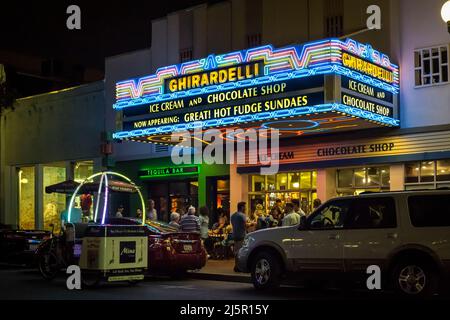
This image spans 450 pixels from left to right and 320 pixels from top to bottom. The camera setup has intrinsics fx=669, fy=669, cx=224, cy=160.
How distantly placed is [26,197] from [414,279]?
24995mm

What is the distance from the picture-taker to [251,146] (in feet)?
76.1

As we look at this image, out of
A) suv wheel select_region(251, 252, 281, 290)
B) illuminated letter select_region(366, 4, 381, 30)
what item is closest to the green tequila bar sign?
illuminated letter select_region(366, 4, 381, 30)

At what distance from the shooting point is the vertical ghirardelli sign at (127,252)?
14.1 meters

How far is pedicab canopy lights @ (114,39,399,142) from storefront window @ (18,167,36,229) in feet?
41.8

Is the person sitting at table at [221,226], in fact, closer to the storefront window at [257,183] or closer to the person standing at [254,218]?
the person standing at [254,218]

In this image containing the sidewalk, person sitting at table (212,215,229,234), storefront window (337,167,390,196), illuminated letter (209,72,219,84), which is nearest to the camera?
the sidewalk

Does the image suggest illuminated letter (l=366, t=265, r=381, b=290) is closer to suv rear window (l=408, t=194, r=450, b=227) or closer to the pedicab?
suv rear window (l=408, t=194, r=450, b=227)

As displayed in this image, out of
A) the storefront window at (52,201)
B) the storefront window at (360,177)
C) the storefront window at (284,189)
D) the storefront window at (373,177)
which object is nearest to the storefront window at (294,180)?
the storefront window at (284,189)

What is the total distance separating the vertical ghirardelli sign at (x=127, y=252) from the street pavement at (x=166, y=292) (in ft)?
2.00

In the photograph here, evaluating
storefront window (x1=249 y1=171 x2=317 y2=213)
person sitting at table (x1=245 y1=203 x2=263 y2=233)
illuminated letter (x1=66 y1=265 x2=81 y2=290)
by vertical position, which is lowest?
illuminated letter (x1=66 y1=265 x2=81 y2=290)

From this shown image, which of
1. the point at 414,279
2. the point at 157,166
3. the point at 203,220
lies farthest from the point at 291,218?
the point at 157,166

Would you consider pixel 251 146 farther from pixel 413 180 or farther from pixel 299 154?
pixel 413 180

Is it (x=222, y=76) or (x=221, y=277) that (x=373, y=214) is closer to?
(x=221, y=277)

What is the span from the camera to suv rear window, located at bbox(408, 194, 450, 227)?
11445mm
